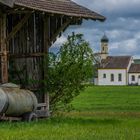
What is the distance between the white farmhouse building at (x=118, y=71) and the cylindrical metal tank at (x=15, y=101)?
430 feet

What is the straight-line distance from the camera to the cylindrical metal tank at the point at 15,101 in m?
17.6

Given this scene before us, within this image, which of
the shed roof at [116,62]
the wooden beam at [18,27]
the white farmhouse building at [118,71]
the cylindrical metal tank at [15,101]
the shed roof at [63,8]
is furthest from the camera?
the white farmhouse building at [118,71]

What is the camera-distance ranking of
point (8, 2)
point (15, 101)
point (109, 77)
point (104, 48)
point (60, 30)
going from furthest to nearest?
point (104, 48)
point (109, 77)
point (60, 30)
point (15, 101)
point (8, 2)

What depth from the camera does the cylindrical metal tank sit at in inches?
691

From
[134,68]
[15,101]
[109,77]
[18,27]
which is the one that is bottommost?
[109,77]

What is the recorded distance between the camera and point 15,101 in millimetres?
18062

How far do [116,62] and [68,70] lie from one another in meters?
131

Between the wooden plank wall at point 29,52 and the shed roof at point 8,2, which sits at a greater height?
the shed roof at point 8,2

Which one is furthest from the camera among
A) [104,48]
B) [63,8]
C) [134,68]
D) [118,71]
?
[104,48]

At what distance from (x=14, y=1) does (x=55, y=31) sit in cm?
459

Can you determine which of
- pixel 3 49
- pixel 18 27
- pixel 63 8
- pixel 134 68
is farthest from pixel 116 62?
pixel 3 49

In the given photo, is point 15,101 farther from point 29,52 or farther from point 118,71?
point 118,71

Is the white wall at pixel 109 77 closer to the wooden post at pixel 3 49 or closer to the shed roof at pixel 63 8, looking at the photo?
the shed roof at pixel 63 8

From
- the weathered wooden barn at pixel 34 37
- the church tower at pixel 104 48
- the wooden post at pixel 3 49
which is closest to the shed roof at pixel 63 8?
the weathered wooden barn at pixel 34 37
